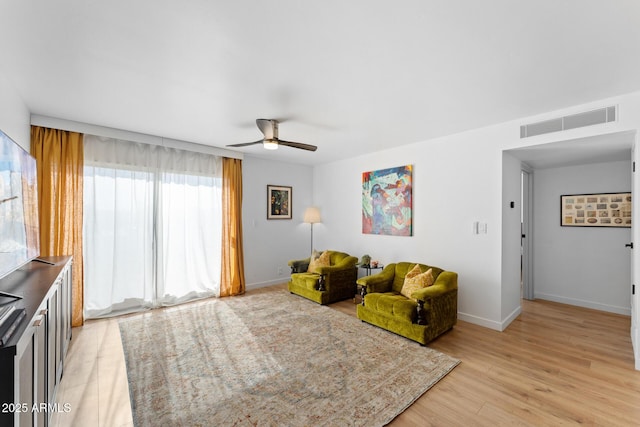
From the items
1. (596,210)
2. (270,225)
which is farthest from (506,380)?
(270,225)

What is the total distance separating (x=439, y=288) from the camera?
3.32 meters

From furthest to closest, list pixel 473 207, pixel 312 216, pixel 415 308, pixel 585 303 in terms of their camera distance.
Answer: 1. pixel 312 216
2. pixel 585 303
3. pixel 473 207
4. pixel 415 308

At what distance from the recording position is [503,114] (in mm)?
3234

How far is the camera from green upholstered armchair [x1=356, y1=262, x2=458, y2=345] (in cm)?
313

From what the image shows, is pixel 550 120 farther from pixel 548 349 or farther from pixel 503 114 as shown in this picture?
pixel 548 349

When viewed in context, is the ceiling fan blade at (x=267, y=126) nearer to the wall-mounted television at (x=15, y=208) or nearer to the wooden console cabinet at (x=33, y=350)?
the wall-mounted television at (x=15, y=208)

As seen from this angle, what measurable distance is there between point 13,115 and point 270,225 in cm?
388

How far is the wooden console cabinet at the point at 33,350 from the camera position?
43.6 inches

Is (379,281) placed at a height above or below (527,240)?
below

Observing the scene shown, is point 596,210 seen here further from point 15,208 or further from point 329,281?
point 15,208

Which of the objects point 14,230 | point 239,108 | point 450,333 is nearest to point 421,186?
point 450,333

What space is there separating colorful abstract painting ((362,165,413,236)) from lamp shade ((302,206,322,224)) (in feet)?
3.65

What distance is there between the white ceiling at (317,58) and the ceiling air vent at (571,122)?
15 cm

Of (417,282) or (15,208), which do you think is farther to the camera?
(417,282)
